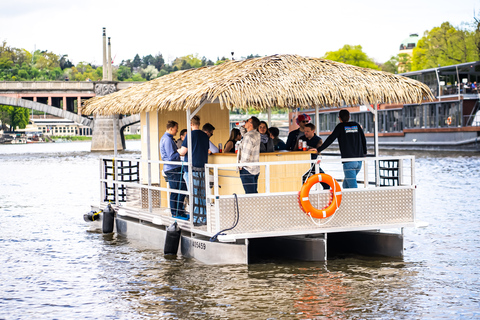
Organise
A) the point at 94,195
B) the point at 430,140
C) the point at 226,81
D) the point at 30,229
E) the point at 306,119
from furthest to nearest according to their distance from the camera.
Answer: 1. the point at 430,140
2. the point at 94,195
3. the point at 30,229
4. the point at 306,119
5. the point at 226,81

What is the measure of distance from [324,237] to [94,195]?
1921 cm

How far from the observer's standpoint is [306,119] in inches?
583

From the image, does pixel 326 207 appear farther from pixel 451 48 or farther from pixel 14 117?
pixel 14 117

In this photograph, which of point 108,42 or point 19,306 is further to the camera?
point 108,42

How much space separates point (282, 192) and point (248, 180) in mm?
939

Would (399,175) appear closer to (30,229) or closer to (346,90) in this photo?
(346,90)

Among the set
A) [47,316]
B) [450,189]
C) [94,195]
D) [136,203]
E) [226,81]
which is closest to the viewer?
[47,316]

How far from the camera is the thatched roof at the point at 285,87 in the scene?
1178 centimetres

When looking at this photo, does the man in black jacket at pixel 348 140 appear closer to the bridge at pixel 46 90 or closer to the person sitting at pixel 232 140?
the person sitting at pixel 232 140

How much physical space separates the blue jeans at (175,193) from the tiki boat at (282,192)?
0.23 m

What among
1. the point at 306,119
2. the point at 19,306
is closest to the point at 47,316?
the point at 19,306

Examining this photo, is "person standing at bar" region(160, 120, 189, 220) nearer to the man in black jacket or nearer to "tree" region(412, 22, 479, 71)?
the man in black jacket

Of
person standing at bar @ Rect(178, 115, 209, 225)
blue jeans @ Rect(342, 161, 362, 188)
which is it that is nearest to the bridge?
person standing at bar @ Rect(178, 115, 209, 225)

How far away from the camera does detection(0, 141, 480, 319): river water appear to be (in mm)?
10016
